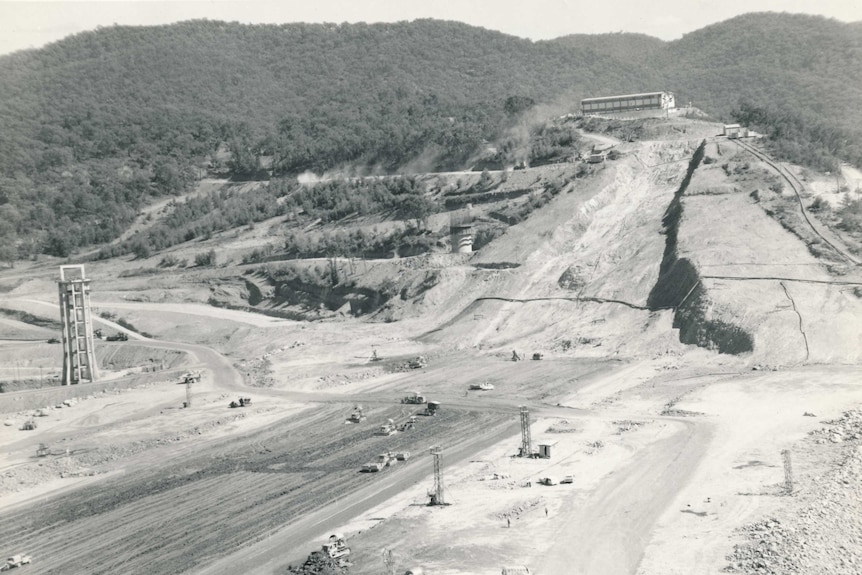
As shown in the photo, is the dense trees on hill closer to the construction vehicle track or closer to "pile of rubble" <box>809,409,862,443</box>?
the construction vehicle track

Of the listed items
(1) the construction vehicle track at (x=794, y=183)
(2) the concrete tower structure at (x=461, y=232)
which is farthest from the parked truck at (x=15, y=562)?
(2) the concrete tower structure at (x=461, y=232)

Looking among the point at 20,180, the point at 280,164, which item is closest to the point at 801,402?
the point at 280,164

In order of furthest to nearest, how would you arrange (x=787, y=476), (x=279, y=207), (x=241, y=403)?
(x=279, y=207)
(x=241, y=403)
(x=787, y=476)

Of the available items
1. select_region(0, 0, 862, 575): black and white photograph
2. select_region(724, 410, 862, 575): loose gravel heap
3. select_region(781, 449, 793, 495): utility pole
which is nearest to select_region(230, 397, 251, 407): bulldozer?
select_region(0, 0, 862, 575): black and white photograph

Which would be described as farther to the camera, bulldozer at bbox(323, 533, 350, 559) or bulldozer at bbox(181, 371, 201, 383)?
bulldozer at bbox(181, 371, 201, 383)

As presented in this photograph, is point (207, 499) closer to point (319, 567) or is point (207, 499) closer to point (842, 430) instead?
point (319, 567)

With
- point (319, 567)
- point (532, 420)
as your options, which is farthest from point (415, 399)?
point (319, 567)

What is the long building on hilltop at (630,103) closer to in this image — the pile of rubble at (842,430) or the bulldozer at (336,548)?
the pile of rubble at (842,430)
